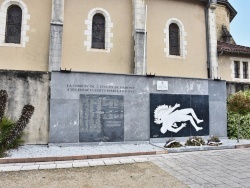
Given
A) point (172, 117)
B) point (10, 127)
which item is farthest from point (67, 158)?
point (172, 117)

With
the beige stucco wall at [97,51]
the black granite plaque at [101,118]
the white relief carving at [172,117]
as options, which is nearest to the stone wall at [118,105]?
the black granite plaque at [101,118]

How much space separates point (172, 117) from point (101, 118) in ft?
11.0

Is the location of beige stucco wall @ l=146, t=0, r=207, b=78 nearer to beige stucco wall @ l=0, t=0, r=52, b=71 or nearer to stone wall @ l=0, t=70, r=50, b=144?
beige stucco wall @ l=0, t=0, r=52, b=71

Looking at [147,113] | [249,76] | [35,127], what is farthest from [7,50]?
[249,76]

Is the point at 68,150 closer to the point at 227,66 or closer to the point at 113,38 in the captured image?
the point at 113,38

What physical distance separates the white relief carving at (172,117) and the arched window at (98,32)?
19.2ft

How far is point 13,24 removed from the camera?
1255 centimetres

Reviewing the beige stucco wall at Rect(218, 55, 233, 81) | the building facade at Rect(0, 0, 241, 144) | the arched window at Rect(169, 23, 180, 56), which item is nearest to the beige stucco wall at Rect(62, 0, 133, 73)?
the building facade at Rect(0, 0, 241, 144)

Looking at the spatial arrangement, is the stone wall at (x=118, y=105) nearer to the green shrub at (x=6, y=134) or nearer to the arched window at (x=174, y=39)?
the green shrub at (x=6, y=134)

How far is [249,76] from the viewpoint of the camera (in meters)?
18.2

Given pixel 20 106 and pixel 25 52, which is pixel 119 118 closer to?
pixel 20 106

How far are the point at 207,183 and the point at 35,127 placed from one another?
675 centimetres

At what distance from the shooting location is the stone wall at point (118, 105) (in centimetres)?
906

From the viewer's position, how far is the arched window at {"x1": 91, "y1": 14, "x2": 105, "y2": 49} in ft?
44.2
